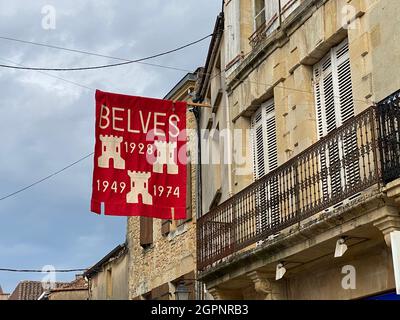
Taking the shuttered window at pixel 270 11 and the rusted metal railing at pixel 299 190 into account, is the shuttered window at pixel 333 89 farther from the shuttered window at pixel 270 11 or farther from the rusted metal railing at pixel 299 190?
the shuttered window at pixel 270 11

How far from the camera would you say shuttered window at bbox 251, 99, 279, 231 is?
11883mm

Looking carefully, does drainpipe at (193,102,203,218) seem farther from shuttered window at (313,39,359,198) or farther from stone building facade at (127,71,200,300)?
shuttered window at (313,39,359,198)

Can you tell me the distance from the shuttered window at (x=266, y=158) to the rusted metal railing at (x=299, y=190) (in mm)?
18

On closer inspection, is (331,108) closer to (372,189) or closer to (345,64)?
(345,64)

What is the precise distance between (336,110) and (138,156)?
11.2 ft

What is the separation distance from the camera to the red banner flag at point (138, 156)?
12242 mm

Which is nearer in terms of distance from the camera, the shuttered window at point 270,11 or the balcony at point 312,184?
the balcony at point 312,184

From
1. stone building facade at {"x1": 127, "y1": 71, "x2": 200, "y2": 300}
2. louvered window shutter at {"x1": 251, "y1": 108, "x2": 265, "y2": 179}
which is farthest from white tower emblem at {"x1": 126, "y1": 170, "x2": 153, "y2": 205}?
stone building facade at {"x1": 127, "y1": 71, "x2": 200, "y2": 300}

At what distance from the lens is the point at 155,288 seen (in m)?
21.4

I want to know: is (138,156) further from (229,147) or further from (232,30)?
(232,30)

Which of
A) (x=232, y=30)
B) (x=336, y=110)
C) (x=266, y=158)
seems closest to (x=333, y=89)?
(x=336, y=110)

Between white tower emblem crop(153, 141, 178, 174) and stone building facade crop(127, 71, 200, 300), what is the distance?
5679 millimetres

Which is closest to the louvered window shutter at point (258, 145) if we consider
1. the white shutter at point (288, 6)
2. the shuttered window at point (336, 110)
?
the white shutter at point (288, 6)

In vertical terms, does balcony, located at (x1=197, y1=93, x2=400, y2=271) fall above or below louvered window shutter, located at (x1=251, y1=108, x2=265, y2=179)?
below
